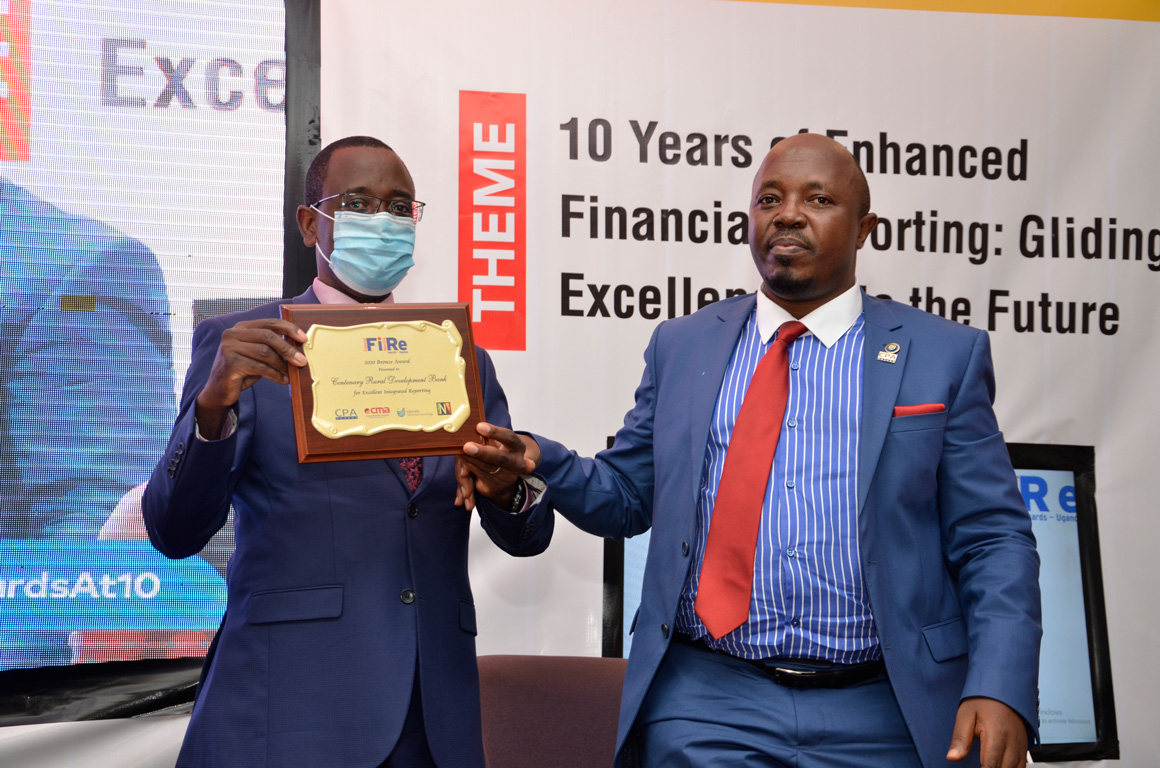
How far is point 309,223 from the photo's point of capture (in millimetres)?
2438

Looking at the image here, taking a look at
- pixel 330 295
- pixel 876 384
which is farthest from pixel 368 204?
pixel 876 384

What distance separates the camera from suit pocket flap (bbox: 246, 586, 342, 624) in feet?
6.68

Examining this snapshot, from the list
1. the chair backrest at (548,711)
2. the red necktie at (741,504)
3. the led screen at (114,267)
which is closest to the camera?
the red necktie at (741,504)

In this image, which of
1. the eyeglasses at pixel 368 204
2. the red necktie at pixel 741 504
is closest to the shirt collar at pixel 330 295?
the eyeglasses at pixel 368 204

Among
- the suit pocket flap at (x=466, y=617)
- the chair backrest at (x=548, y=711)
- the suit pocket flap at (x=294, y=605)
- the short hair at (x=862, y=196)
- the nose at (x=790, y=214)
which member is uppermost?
the short hair at (x=862, y=196)

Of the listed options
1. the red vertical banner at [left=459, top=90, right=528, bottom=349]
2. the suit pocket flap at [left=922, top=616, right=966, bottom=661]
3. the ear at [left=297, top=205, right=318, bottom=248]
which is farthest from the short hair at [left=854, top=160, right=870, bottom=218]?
the red vertical banner at [left=459, top=90, right=528, bottom=349]

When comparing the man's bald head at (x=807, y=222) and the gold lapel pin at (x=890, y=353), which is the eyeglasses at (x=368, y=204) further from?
the gold lapel pin at (x=890, y=353)

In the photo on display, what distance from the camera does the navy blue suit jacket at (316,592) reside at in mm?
1995

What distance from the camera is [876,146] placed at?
4047 mm

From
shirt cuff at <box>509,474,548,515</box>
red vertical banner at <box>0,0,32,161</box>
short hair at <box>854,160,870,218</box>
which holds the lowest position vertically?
shirt cuff at <box>509,474,548,515</box>

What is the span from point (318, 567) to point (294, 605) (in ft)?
0.29

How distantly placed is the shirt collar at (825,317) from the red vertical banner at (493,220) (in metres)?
1.54

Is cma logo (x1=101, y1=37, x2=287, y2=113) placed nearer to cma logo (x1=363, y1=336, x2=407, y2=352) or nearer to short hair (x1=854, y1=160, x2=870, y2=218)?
cma logo (x1=363, y1=336, x2=407, y2=352)

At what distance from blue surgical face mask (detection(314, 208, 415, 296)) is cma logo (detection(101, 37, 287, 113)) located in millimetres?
1586
